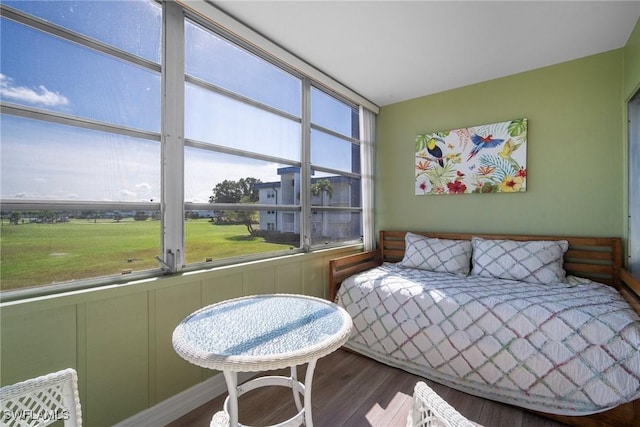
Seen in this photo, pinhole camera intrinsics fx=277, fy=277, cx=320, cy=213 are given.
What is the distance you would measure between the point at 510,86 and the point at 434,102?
27.6 inches

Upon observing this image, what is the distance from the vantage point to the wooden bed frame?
4.72 feet

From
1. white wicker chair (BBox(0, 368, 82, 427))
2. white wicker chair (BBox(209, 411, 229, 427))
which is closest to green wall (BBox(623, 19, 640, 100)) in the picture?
white wicker chair (BBox(209, 411, 229, 427))

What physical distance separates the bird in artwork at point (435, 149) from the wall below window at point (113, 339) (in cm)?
241

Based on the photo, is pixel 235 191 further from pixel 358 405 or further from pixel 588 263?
pixel 588 263

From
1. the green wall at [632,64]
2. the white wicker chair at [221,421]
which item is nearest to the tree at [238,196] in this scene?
the white wicker chair at [221,421]

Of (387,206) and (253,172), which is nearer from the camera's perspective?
(253,172)

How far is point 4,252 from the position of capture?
3.74ft

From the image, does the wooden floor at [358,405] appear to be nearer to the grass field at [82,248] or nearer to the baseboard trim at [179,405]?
the baseboard trim at [179,405]

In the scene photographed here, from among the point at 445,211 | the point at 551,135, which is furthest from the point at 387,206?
the point at 551,135

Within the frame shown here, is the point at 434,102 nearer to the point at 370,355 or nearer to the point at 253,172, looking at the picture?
the point at 253,172

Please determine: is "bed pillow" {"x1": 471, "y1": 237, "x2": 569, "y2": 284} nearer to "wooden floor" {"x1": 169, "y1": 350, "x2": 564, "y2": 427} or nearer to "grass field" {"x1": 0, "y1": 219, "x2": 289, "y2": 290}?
"wooden floor" {"x1": 169, "y1": 350, "x2": 564, "y2": 427}

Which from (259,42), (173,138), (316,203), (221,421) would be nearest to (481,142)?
(316,203)

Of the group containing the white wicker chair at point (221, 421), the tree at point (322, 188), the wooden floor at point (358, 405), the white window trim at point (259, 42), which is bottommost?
the wooden floor at point (358, 405)

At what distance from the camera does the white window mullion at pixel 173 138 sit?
161 centimetres
